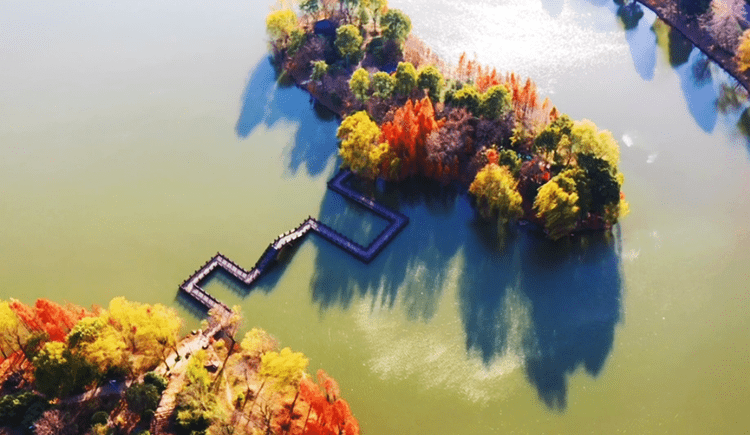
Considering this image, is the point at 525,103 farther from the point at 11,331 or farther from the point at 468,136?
the point at 11,331

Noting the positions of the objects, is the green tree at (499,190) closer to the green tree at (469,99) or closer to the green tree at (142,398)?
the green tree at (469,99)

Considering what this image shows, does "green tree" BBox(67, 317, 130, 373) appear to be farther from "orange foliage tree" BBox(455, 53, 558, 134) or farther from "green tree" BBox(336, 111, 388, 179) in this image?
"orange foliage tree" BBox(455, 53, 558, 134)

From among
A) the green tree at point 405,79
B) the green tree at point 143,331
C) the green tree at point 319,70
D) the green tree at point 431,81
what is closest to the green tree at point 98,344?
the green tree at point 143,331

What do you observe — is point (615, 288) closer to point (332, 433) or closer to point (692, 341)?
point (692, 341)

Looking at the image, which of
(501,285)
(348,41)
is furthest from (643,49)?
(501,285)

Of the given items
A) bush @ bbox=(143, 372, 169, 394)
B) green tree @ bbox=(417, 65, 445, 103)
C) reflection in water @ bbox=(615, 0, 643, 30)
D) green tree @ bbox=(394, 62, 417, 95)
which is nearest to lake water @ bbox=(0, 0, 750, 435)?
reflection in water @ bbox=(615, 0, 643, 30)
